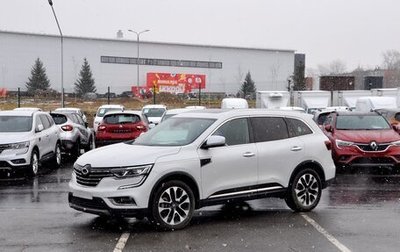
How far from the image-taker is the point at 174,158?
7.41 metres

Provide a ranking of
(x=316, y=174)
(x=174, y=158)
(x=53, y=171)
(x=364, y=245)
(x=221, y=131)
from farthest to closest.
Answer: (x=53, y=171)
(x=316, y=174)
(x=221, y=131)
(x=174, y=158)
(x=364, y=245)

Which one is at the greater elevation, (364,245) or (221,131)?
(221,131)

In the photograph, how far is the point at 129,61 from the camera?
7738 cm

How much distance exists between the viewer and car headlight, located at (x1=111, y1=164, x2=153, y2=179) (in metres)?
7.15

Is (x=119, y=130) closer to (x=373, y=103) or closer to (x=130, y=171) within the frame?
(x=130, y=171)

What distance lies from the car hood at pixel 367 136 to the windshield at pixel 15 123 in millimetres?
7706

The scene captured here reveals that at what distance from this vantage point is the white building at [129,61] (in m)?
72.4

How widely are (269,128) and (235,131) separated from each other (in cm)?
68

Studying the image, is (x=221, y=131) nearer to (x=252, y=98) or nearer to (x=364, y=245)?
(x=364, y=245)

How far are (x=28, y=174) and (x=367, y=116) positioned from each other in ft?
29.5

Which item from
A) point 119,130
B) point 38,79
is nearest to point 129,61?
point 38,79

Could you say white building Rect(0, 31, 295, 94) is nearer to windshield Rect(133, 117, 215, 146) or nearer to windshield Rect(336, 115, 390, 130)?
windshield Rect(336, 115, 390, 130)

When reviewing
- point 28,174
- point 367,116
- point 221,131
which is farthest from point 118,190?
point 367,116

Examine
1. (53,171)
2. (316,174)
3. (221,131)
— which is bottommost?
(53,171)
